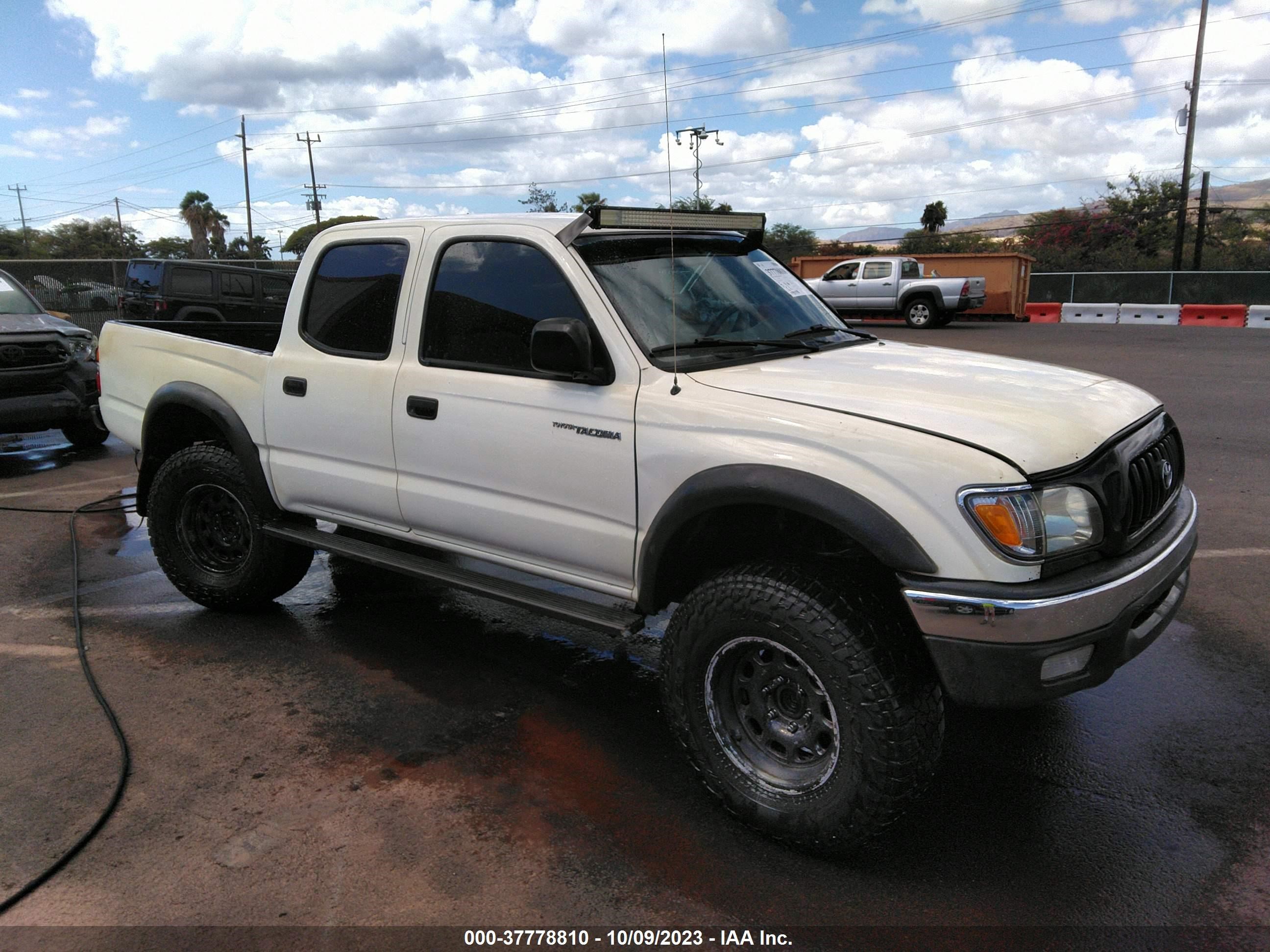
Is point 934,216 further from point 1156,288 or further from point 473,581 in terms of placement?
point 473,581

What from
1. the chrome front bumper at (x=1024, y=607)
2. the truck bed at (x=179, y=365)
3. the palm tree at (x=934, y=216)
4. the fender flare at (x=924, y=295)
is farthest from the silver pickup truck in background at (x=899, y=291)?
the palm tree at (x=934, y=216)

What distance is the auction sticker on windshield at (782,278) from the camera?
4.11m

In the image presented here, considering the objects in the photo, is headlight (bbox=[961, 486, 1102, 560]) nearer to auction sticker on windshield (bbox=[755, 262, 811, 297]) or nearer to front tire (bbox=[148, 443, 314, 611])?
auction sticker on windshield (bbox=[755, 262, 811, 297])

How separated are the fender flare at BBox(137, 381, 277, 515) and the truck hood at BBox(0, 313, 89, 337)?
501 centimetres

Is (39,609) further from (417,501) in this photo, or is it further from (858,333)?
(858,333)

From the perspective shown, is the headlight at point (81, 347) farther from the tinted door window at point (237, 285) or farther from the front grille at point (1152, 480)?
the front grille at point (1152, 480)

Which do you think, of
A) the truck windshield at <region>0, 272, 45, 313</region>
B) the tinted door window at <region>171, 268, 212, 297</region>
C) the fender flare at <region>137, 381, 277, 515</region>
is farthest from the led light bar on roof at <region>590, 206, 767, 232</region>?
the tinted door window at <region>171, 268, 212, 297</region>

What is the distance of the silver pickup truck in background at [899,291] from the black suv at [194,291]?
46.4 feet

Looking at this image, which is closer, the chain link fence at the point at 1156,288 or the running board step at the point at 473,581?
the running board step at the point at 473,581

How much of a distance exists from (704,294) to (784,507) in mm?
1215

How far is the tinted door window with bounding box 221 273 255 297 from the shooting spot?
1531 centimetres

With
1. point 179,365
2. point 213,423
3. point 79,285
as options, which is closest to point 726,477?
→ point 213,423

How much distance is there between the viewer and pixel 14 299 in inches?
381

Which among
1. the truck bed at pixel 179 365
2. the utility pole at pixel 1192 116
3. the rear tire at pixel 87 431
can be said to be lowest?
the rear tire at pixel 87 431
